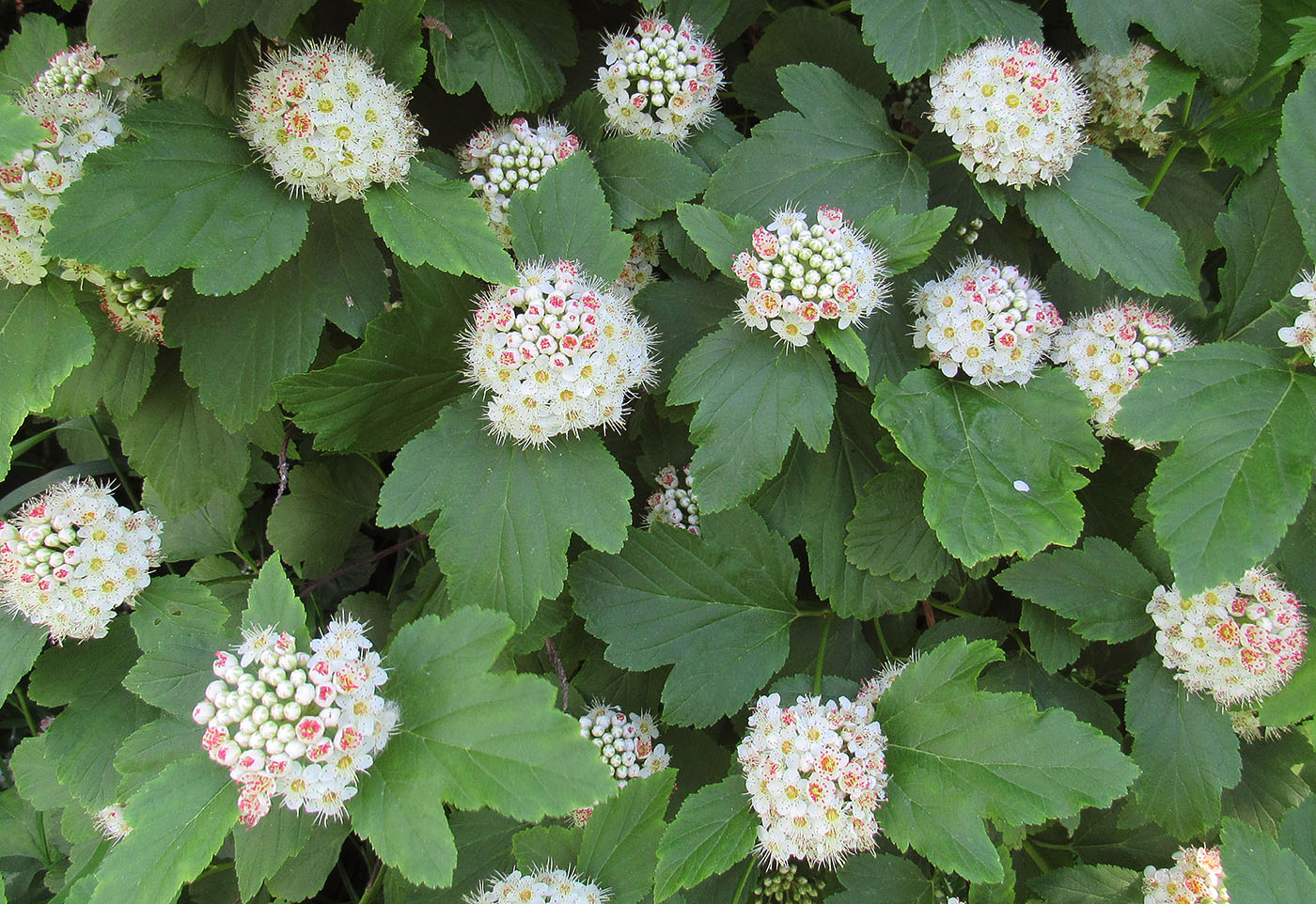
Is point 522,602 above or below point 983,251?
below

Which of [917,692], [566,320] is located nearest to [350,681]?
[566,320]

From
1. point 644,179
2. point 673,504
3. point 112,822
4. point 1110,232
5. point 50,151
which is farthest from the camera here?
point 673,504

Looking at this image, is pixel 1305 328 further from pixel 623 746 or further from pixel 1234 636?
pixel 623 746

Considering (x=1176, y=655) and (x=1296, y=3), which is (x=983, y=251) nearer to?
(x=1296, y=3)

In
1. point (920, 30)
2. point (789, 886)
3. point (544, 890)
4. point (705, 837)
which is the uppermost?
point (920, 30)

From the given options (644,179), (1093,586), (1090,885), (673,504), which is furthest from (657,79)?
(1090,885)

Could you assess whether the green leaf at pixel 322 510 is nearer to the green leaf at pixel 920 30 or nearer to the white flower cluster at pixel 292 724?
the white flower cluster at pixel 292 724
